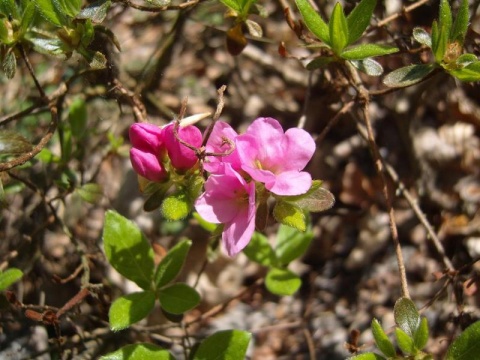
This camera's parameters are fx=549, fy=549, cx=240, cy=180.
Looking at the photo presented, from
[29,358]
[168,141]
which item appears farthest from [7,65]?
[29,358]

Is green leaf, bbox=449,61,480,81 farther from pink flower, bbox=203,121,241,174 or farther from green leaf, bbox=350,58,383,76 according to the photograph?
Result: pink flower, bbox=203,121,241,174

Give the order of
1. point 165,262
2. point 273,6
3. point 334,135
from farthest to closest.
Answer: point 273,6 → point 334,135 → point 165,262

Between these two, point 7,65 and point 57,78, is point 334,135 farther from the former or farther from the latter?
point 7,65

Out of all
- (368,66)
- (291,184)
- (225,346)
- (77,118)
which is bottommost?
(225,346)

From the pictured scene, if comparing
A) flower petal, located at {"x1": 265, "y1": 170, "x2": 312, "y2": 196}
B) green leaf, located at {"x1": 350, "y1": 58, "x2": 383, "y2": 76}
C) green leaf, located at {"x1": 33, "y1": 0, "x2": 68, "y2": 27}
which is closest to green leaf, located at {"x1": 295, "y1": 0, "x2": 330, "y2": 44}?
green leaf, located at {"x1": 350, "y1": 58, "x2": 383, "y2": 76}

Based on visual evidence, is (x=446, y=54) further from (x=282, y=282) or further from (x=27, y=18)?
(x=27, y=18)

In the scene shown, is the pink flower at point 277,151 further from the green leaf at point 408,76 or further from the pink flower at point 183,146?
the green leaf at point 408,76

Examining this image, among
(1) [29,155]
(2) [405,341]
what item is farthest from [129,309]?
(2) [405,341]
